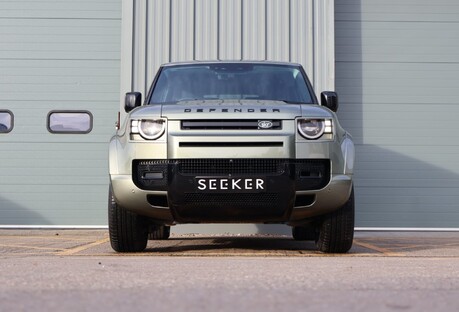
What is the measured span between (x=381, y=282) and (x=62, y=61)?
30.7 ft

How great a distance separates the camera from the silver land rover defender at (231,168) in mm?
5820

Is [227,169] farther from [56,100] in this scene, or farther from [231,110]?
[56,100]

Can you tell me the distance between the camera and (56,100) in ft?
39.5

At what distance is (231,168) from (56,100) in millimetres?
6826

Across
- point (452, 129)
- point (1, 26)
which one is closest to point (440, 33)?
point (452, 129)

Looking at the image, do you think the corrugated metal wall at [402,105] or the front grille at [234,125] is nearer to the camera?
the front grille at [234,125]

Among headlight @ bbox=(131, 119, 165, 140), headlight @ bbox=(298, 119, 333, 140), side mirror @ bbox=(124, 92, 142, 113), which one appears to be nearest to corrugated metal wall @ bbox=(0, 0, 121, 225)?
side mirror @ bbox=(124, 92, 142, 113)

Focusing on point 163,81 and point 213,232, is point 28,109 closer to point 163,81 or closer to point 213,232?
point 213,232

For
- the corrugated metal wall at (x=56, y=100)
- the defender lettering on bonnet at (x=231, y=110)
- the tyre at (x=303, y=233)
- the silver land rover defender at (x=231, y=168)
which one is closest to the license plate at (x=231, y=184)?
the silver land rover defender at (x=231, y=168)

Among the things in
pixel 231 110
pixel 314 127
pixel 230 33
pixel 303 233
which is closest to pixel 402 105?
pixel 230 33

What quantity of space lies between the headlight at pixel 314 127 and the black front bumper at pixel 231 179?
200 mm

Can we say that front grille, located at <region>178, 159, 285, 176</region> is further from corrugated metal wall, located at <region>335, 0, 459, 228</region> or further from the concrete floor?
corrugated metal wall, located at <region>335, 0, 459, 228</region>

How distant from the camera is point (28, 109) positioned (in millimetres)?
12023

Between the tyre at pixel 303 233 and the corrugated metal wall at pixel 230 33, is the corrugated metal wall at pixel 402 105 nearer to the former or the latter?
the corrugated metal wall at pixel 230 33
